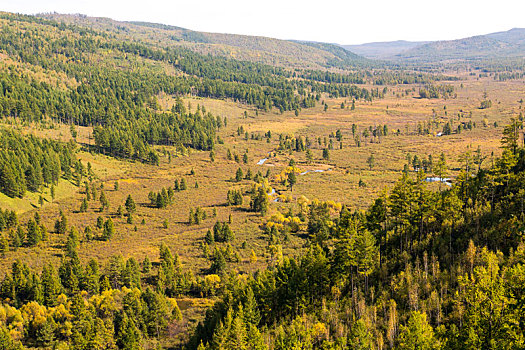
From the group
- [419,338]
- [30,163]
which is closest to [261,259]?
[419,338]

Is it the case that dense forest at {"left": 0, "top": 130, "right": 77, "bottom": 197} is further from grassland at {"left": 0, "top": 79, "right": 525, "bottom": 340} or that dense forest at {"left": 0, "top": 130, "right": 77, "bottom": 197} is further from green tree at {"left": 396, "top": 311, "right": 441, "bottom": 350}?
green tree at {"left": 396, "top": 311, "right": 441, "bottom": 350}

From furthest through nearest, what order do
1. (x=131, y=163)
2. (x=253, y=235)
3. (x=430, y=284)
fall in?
(x=131, y=163)
(x=253, y=235)
(x=430, y=284)

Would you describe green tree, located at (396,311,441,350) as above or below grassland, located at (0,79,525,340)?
above

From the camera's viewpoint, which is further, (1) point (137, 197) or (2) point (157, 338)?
(1) point (137, 197)

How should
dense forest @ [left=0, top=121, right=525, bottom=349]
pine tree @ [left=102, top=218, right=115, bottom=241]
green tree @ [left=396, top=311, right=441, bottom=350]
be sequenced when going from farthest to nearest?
pine tree @ [left=102, top=218, right=115, bottom=241] → dense forest @ [left=0, top=121, right=525, bottom=349] → green tree @ [left=396, top=311, right=441, bottom=350]

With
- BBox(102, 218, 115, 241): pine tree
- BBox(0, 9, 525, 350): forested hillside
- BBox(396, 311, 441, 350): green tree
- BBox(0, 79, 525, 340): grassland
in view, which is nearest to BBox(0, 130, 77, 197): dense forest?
BBox(0, 9, 525, 350): forested hillside

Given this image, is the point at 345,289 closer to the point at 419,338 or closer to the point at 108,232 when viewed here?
the point at 419,338

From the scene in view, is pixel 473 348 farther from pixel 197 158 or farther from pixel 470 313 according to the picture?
pixel 197 158

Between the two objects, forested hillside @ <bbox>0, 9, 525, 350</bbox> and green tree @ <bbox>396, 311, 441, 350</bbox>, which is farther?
forested hillside @ <bbox>0, 9, 525, 350</bbox>

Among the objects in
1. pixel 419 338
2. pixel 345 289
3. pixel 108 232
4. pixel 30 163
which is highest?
pixel 419 338

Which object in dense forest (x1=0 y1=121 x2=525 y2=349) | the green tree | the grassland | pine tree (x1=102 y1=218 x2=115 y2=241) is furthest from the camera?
pine tree (x1=102 y1=218 x2=115 y2=241)

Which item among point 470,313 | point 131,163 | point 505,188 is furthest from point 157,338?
point 131,163
